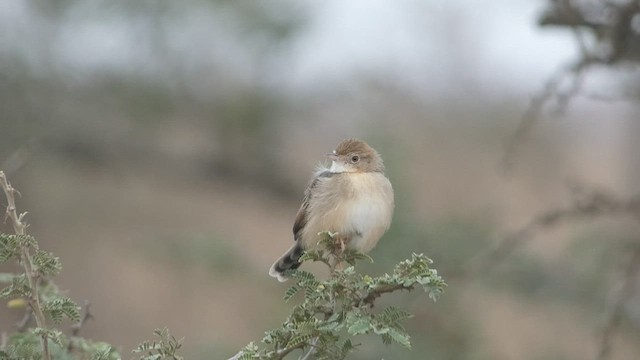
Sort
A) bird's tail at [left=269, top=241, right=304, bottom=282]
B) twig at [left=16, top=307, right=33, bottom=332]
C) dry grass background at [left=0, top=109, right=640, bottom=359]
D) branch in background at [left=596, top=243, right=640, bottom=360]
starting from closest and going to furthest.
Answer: twig at [left=16, top=307, right=33, bottom=332] < bird's tail at [left=269, top=241, right=304, bottom=282] < branch in background at [left=596, top=243, right=640, bottom=360] < dry grass background at [left=0, top=109, right=640, bottom=359]

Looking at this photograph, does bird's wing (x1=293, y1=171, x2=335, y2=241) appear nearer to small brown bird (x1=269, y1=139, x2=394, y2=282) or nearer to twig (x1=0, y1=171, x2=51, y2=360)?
small brown bird (x1=269, y1=139, x2=394, y2=282)

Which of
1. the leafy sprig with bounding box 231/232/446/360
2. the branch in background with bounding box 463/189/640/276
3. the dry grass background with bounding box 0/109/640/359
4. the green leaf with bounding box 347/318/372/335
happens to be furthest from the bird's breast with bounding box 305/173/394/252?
the dry grass background with bounding box 0/109/640/359

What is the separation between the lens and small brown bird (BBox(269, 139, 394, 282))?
4.17 metres

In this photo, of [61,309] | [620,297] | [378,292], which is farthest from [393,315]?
[620,297]

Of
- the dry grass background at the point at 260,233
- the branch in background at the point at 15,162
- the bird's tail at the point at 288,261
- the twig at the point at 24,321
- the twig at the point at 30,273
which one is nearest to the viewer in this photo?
the twig at the point at 30,273

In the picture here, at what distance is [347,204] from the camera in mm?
4340

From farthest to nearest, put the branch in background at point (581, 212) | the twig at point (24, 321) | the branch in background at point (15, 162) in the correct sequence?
the branch in background at point (581, 212) < the branch in background at point (15, 162) < the twig at point (24, 321)

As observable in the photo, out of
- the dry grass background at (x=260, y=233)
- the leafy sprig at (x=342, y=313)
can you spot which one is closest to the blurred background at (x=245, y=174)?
the dry grass background at (x=260, y=233)

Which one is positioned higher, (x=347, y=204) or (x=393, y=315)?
(x=347, y=204)

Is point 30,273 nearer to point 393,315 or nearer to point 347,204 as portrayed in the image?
point 393,315

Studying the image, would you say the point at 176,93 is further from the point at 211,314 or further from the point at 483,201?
the point at 483,201

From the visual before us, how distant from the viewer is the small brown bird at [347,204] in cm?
417

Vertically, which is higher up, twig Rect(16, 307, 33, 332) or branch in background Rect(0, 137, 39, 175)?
branch in background Rect(0, 137, 39, 175)

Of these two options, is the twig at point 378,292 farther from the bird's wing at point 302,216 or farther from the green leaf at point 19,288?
the bird's wing at point 302,216
